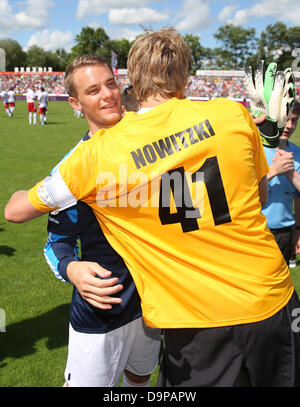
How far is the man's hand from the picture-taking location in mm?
1660

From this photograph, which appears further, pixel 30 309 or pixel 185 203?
pixel 30 309

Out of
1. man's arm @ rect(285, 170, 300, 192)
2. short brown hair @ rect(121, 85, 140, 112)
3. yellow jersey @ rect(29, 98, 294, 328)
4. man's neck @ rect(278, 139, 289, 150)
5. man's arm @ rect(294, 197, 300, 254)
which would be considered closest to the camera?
yellow jersey @ rect(29, 98, 294, 328)

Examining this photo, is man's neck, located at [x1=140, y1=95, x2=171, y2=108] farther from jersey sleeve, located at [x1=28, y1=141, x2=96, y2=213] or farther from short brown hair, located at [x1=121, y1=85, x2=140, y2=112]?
short brown hair, located at [x1=121, y1=85, x2=140, y2=112]

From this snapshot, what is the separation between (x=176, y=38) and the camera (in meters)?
1.66

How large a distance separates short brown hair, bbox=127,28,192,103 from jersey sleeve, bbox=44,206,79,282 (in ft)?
2.30

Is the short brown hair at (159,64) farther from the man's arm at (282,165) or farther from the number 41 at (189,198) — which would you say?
the man's arm at (282,165)

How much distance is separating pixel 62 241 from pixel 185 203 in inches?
31.9

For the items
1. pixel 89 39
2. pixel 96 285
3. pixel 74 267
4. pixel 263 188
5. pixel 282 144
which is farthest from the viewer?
pixel 89 39

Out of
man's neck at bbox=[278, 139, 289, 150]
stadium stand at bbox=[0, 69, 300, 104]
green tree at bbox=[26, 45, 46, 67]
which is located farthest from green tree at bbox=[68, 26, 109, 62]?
man's neck at bbox=[278, 139, 289, 150]

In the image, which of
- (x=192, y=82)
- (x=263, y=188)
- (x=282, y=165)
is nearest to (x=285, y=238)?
(x=282, y=165)

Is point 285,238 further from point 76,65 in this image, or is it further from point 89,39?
point 89,39

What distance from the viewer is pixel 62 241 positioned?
80.3 inches

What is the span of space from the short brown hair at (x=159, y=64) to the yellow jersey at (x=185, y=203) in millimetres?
112
